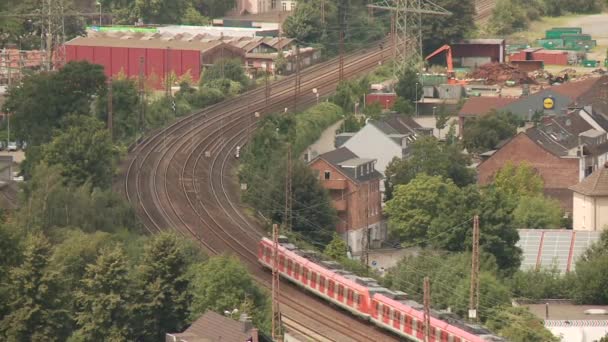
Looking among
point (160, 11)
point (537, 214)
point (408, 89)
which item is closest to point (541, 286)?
point (537, 214)

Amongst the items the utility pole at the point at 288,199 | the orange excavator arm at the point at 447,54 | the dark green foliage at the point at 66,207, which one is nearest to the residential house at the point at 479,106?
the orange excavator arm at the point at 447,54

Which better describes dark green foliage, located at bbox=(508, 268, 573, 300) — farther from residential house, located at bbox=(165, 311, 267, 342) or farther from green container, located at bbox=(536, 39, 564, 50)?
green container, located at bbox=(536, 39, 564, 50)

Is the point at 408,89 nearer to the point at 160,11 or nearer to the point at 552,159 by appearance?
the point at 552,159

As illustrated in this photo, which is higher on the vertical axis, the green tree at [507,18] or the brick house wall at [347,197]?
the green tree at [507,18]

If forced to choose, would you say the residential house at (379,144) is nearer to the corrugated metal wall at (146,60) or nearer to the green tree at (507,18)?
the corrugated metal wall at (146,60)

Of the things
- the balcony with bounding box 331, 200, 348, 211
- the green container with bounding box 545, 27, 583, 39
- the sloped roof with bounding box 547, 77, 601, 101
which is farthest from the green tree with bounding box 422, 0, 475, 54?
the balcony with bounding box 331, 200, 348, 211
